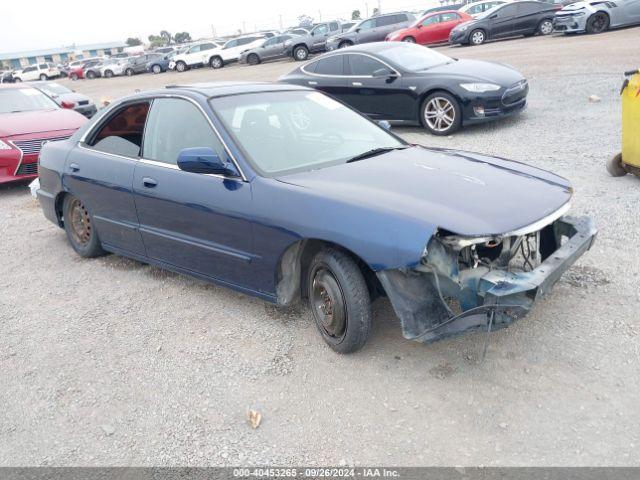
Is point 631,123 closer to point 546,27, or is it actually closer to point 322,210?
point 322,210

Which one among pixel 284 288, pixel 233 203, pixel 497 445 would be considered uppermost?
pixel 233 203

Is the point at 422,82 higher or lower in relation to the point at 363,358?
higher

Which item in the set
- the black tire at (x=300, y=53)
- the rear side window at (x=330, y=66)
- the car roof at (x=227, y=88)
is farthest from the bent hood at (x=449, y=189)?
the black tire at (x=300, y=53)

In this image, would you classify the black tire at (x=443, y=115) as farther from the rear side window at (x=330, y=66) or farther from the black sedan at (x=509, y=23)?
the black sedan at (x=509, y=23)

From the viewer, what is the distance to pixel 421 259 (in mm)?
3035

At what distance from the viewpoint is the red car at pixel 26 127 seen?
849 cm

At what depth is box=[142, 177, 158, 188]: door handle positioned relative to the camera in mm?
4375

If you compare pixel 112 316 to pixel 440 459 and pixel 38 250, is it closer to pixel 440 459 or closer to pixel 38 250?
pixel 38 250

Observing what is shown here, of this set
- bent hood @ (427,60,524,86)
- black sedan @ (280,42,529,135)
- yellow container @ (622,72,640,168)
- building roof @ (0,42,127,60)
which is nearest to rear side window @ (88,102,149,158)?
yellow container @ (622,72,640,168)

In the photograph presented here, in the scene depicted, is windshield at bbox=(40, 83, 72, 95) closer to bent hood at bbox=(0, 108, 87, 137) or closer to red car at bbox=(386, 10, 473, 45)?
bent hood at bbox=(0, 108, 87, 137)

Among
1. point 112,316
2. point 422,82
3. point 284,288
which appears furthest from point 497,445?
point 422,82

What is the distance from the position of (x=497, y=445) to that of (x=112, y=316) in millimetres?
2912

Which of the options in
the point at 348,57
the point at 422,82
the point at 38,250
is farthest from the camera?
the point at 348,57

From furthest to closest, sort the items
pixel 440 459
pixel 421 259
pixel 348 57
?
pixel 348 57 → pixel 421 259 → pixel 440 459
